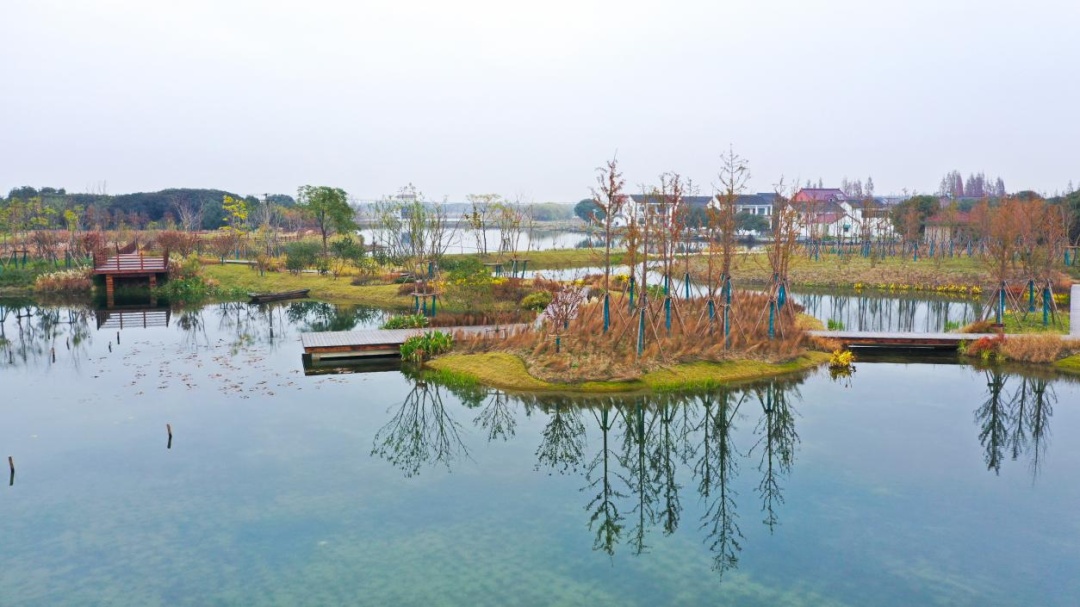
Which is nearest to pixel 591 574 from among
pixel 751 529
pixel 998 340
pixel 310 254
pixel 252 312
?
pixel 751 529

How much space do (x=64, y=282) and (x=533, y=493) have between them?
29.6 m

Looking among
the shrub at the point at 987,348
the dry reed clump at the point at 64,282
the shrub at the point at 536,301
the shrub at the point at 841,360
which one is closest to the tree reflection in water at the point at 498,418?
the shrub at the point at 841,360

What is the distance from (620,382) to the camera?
50.8 feet

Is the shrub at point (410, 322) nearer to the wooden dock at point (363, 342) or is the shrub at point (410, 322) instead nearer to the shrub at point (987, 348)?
the wooden dock at point (363, 342)

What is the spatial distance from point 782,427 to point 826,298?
65.8 feet

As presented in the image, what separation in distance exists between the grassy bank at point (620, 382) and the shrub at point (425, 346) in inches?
17.3

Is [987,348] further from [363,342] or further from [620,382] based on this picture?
[363,342]

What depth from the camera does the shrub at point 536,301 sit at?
80.4ft

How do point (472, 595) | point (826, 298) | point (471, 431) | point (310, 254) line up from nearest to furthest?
point (472, 595), point (471, 431), point (826, 298), point (310, 254)

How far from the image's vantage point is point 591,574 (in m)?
8.21

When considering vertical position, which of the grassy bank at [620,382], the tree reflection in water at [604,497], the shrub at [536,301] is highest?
the shrub at [536,301]

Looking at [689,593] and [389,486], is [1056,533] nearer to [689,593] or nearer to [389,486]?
[689,593]

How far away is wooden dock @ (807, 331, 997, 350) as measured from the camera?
63.4 feet

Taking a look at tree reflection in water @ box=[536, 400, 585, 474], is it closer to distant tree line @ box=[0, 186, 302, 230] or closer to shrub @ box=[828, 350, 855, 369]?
shrub @ box=[828, 350, 855, 369]
